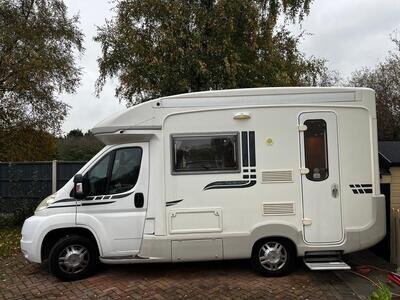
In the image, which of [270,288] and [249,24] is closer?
[270,288]

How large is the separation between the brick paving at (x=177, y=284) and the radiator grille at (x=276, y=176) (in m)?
1.50

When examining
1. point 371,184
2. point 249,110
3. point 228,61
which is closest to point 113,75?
point 228,61

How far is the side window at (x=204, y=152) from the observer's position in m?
6.70

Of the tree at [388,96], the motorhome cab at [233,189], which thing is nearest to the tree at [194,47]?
the motorhome cab at [233,189]

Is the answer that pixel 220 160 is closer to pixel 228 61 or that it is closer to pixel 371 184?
pixel 371 184

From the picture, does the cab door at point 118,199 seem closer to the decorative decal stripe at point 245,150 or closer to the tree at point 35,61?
the decorative decal stripe at point 245,150

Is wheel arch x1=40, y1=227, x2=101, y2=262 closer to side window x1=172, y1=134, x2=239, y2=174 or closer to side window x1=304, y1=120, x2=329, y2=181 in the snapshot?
side window x1=172, y1=134, x2=239, y2=174

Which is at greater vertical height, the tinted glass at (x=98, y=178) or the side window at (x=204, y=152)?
the side window at (x=204, y=152)

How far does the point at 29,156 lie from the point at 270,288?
1603cm

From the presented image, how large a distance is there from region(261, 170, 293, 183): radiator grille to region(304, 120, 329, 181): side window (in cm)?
29

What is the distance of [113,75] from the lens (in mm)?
16188

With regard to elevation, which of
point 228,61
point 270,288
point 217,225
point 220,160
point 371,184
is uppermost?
point 228,61

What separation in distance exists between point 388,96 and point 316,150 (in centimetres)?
3045

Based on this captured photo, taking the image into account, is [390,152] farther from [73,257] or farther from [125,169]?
[73,257]
